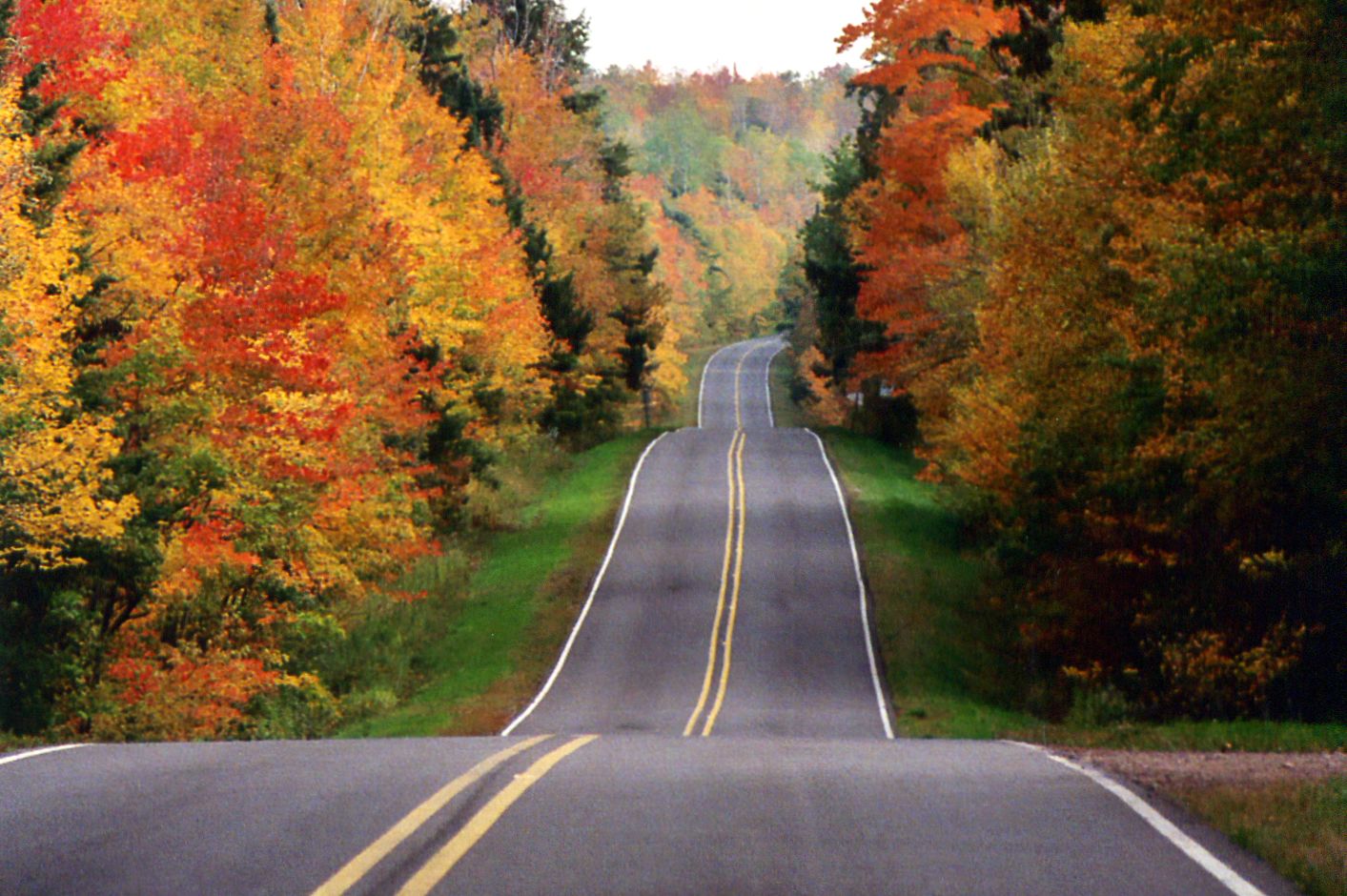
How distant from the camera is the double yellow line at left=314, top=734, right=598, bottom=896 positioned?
674cm

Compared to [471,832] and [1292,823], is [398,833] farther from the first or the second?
[1292,823]

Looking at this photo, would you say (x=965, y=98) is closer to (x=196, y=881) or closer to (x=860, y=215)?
(x=860, y=215)

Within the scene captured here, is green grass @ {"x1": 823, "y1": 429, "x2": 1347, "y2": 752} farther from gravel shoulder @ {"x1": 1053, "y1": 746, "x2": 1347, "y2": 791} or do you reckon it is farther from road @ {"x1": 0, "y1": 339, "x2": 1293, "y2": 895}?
road @ {"x1": 0, "y1": 339, "x2": 1293, "y2": 895}

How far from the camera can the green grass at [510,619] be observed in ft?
99.4

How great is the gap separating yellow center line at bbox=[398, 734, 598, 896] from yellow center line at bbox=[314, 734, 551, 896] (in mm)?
236

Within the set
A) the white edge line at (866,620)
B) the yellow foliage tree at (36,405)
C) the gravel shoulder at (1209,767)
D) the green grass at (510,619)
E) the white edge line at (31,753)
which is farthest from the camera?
the green grass at (510,619)

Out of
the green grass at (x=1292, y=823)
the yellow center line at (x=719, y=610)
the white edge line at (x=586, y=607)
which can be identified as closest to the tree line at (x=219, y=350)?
the white edge line at (x=586, y=607)

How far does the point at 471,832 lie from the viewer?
7.85 meters

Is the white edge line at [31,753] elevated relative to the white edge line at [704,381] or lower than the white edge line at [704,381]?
lower

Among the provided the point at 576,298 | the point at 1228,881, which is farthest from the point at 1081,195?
the point at 576,298

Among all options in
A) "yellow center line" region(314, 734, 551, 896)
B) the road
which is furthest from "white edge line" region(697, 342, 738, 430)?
"yellow center line" region(314, 734, 551, 896)

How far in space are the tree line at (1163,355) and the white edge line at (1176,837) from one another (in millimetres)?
8731

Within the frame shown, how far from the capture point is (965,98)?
47.5 m

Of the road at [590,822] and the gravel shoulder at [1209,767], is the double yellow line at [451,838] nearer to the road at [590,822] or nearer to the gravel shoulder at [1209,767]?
the road at [590,822]
